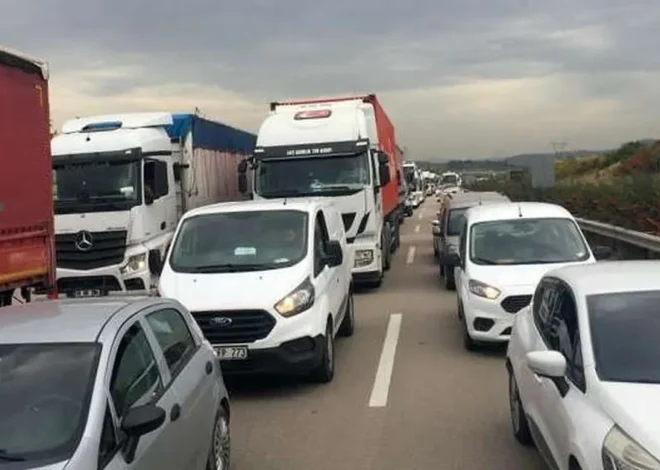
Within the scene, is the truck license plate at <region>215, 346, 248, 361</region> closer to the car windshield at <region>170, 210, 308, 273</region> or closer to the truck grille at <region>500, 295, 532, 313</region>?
the car windshield at <region>170, 210, 308, 273</region>

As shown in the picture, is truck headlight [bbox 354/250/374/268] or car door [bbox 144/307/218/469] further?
truck headlight [bbox 354/250/374/268]

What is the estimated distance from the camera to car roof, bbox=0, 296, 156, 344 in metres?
4.99

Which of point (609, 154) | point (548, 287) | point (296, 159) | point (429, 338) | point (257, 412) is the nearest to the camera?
point (548, 287)

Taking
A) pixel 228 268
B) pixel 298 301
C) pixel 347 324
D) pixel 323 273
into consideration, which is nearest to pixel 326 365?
pixel 298 301

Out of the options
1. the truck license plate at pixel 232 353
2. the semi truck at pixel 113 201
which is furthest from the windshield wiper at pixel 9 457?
the semi truck at pixel 113 201

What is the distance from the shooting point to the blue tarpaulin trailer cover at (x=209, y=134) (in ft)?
56.4

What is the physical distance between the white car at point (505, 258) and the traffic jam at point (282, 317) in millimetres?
32

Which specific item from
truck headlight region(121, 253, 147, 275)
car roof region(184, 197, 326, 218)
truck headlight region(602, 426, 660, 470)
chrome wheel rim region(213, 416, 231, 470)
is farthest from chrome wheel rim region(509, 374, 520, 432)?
truck headlight region(121, 253, 147, 275)

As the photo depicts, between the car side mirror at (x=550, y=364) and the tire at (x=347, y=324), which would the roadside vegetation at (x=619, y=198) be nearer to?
the tire at (x=347, y=324)

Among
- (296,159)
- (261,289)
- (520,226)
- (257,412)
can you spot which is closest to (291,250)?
(261,289)

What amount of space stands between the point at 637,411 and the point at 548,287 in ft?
7.49

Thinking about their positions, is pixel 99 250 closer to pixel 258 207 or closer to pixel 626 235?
pixel 258 207

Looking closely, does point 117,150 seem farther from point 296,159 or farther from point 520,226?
point 520,226

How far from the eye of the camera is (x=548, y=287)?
6.75 metres
